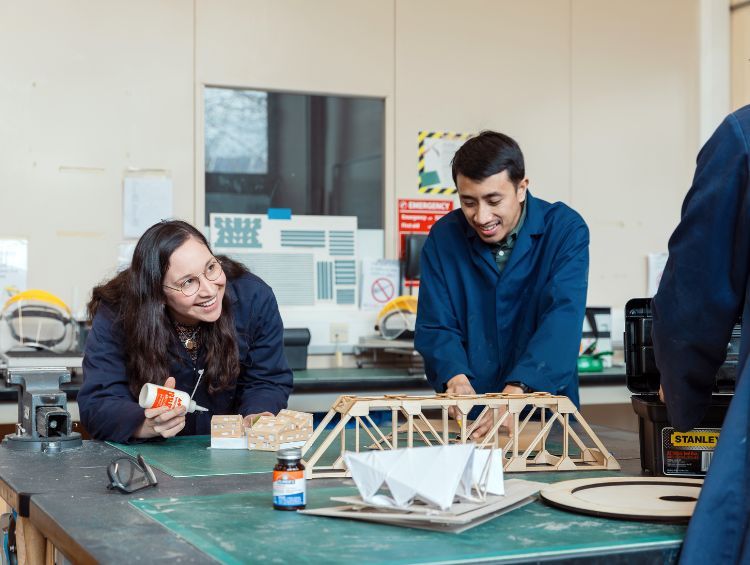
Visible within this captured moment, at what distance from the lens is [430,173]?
4102 millimetres

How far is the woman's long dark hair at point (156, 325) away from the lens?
227cm

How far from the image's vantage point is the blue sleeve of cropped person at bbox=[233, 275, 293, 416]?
94.9 inches

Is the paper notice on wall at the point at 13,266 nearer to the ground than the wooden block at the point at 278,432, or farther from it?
farther from it

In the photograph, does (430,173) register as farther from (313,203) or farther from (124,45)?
(124,45)

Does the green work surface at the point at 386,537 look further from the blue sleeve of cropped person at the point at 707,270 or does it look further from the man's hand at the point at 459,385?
the man's hand at the point at 459,385

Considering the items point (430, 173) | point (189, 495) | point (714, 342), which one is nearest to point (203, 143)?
point (430, 173)

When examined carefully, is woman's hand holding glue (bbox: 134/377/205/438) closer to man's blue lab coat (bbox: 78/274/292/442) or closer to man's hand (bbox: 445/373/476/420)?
man's blue lab coat (bbox: 78/274/292/442)

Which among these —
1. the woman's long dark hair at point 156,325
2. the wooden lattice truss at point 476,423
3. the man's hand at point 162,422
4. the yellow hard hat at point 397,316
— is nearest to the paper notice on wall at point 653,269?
the yellow hard hat at point 397,316

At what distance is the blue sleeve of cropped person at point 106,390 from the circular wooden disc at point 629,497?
105 centimetres

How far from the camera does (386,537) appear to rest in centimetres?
126

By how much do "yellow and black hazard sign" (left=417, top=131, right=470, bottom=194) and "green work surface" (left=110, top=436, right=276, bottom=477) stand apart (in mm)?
2083

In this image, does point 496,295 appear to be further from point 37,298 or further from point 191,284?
point 37,298

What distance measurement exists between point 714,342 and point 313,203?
273 cm

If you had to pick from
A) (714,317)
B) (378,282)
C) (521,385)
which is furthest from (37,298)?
(714,317)
